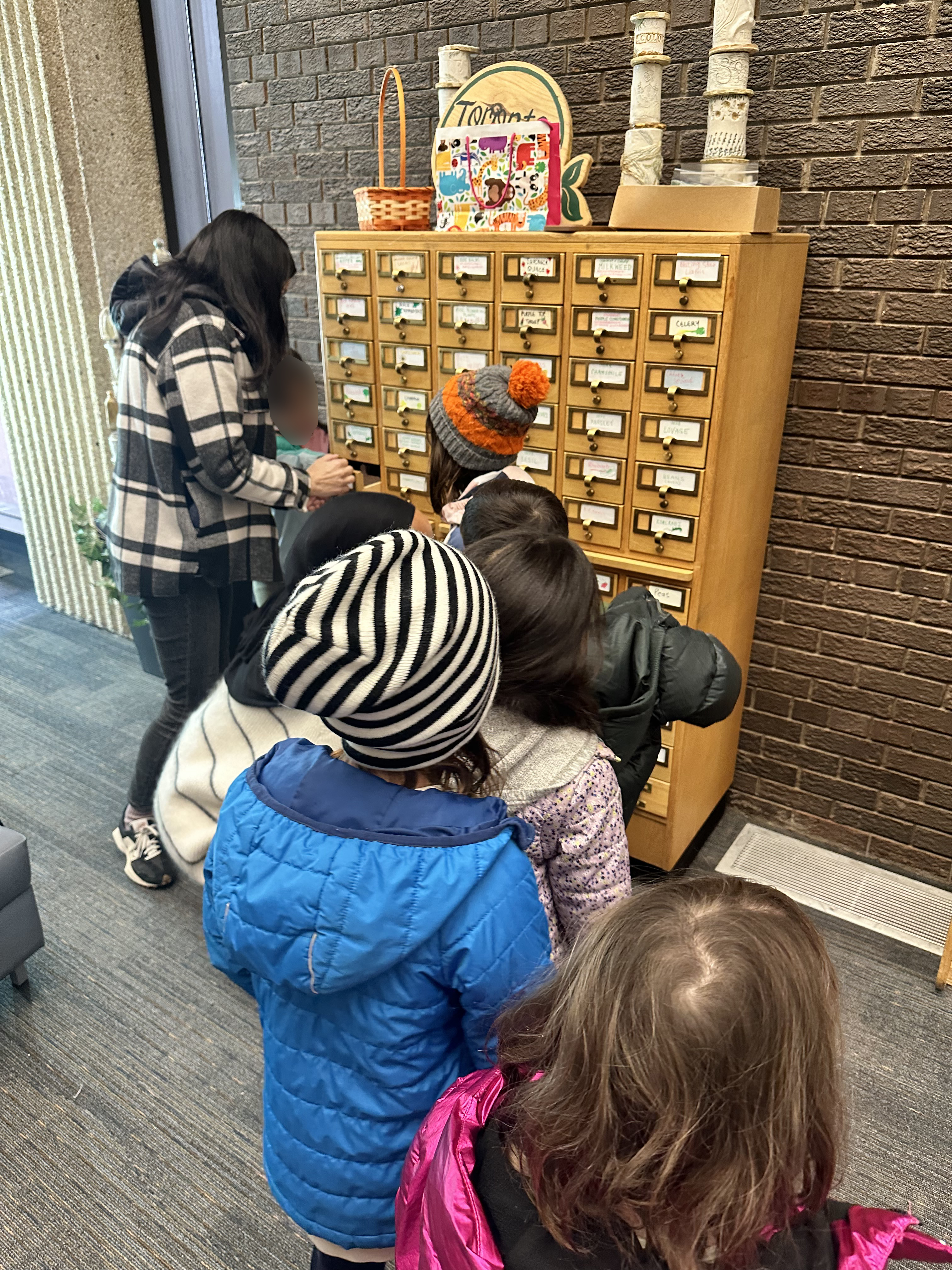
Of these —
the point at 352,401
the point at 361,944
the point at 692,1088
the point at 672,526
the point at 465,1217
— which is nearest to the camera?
the point at 692,1088

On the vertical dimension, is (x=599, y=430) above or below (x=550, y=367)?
below

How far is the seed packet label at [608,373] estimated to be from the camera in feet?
7.09

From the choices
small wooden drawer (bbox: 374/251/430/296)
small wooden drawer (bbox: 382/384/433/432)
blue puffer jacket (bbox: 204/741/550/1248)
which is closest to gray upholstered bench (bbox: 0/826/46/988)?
blue puffer jacket (bbox: 204/741/550/1248)

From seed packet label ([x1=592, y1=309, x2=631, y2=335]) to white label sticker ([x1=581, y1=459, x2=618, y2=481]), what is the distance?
12.0 inches

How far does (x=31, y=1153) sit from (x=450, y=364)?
2.07 m

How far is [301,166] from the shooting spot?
3.28 meters

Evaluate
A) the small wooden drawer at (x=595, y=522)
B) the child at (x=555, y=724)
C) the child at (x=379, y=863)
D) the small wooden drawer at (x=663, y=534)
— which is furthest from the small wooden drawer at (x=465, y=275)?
the child at (x=379, y=863)

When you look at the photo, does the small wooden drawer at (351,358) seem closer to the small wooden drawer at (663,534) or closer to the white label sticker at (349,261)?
the white label sticker at (349,261)

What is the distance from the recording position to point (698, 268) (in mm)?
1974

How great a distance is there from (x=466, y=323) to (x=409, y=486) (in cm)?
52

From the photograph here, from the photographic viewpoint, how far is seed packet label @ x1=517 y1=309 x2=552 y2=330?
225 centimetres

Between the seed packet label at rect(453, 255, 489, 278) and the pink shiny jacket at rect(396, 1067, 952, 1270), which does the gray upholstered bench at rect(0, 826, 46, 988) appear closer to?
the pink shiny jacket at rect(396, 1067, 952, 1270)

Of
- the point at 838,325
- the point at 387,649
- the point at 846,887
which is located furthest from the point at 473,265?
the point at 846,887

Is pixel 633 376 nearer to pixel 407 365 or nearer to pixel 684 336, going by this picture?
pixel 684 336
